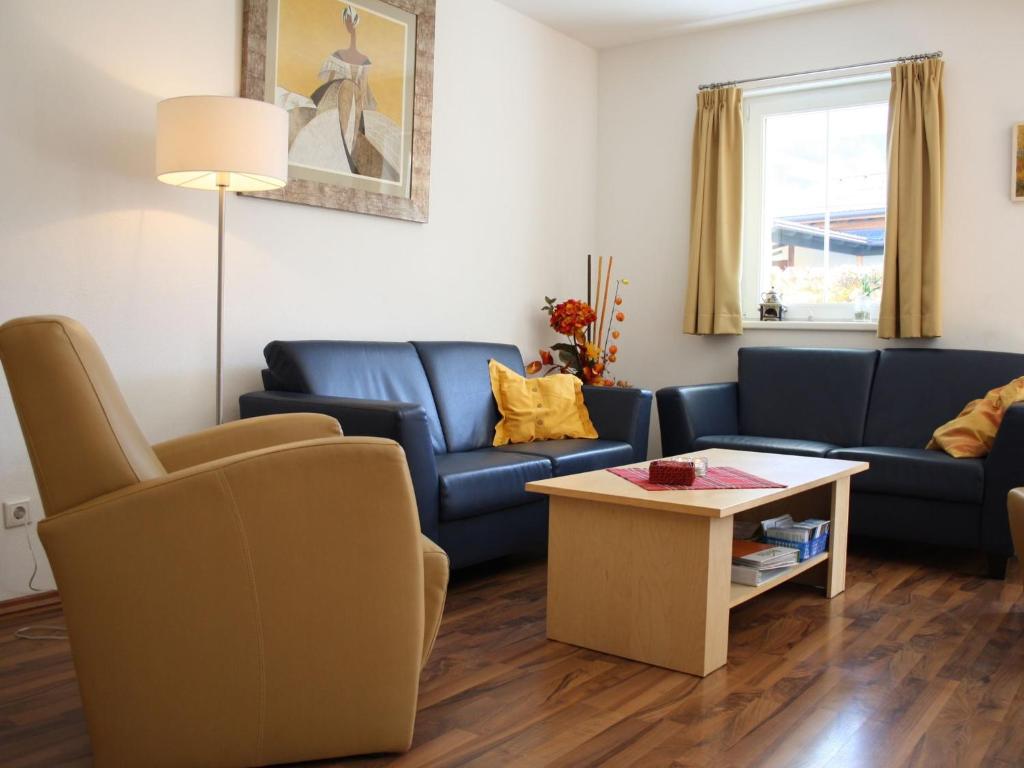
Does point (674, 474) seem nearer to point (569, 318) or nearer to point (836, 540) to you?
point (836, 540)

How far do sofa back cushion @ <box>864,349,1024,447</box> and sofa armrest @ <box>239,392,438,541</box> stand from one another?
2403mm

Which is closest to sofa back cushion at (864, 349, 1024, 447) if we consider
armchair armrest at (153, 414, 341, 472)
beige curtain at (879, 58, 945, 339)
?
beige curtain at (879, 58, 945, 339)

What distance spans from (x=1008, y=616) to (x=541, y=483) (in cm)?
164

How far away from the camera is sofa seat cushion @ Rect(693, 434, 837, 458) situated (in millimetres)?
4273

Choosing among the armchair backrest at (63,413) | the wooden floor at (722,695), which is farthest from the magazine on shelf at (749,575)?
the armchair backrest at (63,413)

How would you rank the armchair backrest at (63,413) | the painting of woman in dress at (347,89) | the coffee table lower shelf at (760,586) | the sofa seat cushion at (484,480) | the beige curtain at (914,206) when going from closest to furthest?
the armchair backrest at (63,413) → the coffee table lower shelf at (760,586) → the sofa seat cushion at (484,480) → the painting of woman in dress at (347,89) → the beige curtain at (914,206)

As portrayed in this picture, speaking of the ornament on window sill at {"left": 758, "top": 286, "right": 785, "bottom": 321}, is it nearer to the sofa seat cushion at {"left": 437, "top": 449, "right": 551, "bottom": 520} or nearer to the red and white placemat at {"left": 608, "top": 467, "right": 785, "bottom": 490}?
the sofa seat cushion at {"left": 437, "top": 449, "right": 551, "bottom": 520}

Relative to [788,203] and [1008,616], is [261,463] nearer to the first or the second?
[1008,616]

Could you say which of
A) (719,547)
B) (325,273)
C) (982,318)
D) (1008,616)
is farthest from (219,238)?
(982,318)

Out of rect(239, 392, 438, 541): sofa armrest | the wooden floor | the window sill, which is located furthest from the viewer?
the window sill

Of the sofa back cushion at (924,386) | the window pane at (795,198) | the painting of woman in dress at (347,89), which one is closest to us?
Result: the painting of woman in dress at (347,89)

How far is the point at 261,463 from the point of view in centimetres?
187

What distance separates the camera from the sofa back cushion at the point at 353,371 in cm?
358

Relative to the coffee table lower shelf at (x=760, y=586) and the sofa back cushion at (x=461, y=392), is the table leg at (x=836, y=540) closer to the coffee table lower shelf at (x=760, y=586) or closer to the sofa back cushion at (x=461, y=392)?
the coffee table lower shelf at (x=760, y=586)
